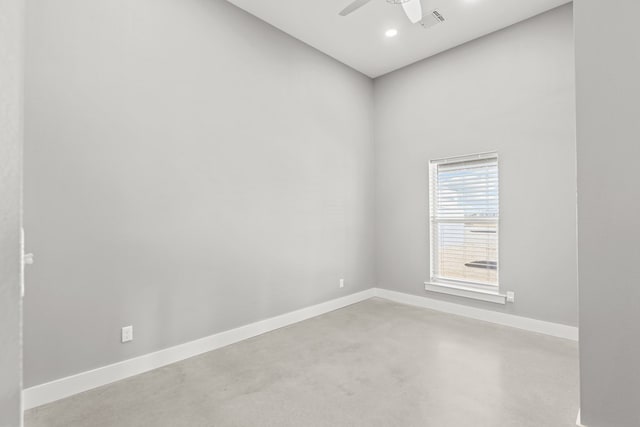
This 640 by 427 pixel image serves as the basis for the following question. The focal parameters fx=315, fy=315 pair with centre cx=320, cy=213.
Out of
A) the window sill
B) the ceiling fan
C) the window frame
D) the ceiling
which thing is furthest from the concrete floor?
the ceiling

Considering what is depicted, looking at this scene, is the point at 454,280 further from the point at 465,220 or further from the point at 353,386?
the point at 353,386

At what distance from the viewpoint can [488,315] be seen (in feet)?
11.6

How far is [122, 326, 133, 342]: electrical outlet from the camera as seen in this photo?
2322mm

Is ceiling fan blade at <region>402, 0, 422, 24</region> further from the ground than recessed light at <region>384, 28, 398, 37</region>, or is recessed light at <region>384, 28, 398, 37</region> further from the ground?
recessed light at <region>384, 28, 398, 37</region>

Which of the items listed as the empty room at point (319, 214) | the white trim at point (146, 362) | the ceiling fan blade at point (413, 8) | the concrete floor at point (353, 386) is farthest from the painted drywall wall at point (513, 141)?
the white trim at point (146, 362)

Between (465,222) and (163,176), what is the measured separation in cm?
331

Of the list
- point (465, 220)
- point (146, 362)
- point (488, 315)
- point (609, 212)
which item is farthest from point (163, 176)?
point (488, 315)

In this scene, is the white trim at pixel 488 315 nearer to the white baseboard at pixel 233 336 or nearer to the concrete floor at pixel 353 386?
the white baseboard at pixel 233 336

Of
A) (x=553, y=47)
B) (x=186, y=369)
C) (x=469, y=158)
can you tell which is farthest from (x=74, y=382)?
(x=553, y=47)

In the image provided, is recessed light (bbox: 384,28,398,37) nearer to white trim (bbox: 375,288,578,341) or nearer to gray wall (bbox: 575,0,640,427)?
gray wall (bbox: 575,0,640,427)

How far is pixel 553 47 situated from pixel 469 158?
1286 mm

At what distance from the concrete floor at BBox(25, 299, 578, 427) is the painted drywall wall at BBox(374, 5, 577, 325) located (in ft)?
2.45

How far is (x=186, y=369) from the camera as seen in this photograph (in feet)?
8.04

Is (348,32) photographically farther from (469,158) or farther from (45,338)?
(45,338)
